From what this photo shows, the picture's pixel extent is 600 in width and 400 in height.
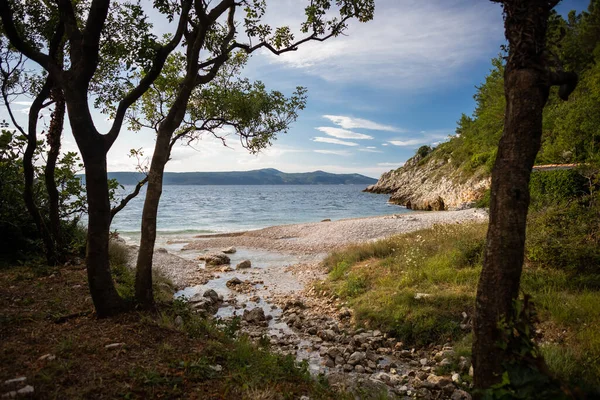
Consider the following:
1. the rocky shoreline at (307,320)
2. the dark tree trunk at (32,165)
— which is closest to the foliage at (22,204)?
the dark tree trunk at (32,165)

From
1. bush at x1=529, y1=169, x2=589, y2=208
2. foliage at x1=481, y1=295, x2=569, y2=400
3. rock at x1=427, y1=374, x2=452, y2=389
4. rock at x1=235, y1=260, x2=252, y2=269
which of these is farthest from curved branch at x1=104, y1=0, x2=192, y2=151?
bush at x1=529, y1=169, x2=589, y2=208

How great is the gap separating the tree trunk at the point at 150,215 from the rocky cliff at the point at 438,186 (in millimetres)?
37000

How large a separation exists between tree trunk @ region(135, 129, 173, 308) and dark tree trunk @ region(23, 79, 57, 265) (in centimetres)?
473

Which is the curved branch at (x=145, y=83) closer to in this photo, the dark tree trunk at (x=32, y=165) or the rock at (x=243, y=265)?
the dark tree trunk at (x=32, y=165)

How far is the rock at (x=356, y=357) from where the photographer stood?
7.40 m

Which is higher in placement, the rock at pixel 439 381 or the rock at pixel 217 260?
the rock at pixel 439 381

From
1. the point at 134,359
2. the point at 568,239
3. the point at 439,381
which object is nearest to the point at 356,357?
the point at 439,381

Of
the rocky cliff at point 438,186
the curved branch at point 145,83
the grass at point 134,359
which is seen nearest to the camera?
the grass at point 134,359

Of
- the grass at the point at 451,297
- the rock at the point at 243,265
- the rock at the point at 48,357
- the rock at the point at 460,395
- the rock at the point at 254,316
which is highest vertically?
the rock at the point at 48,357

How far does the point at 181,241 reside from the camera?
2769 centimetres

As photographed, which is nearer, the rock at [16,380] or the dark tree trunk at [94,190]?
the rock at [16,380]

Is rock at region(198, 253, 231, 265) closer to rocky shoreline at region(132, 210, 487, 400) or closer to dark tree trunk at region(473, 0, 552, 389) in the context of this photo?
rocky shoreline at region(132, 210, 487, 400)

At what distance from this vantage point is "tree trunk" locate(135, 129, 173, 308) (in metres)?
7.24

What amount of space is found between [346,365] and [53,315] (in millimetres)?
5919
